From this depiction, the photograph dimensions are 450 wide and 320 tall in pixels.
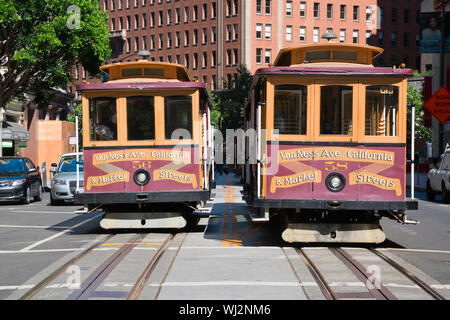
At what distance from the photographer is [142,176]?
13195mm

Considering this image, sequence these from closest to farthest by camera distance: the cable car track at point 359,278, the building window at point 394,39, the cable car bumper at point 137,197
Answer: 1. the cable car track at point 359,278
2. the cable car bumper at point 137,197
3. the building window at point 394,39

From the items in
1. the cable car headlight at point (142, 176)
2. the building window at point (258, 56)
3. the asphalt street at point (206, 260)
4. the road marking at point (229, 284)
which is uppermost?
the building window at point (258, 56)

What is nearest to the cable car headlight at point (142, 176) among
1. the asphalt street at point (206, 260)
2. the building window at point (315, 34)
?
the asphalt street at point (206, 260)

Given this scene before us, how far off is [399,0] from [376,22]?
523cm

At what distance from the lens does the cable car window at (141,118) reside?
13.3 m

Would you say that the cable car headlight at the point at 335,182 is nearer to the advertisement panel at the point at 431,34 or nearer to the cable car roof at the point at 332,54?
the cable car roof at the point at 332,54

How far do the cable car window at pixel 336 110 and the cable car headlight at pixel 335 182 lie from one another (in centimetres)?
68

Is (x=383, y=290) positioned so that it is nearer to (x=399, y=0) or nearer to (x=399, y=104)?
(x=399, y=104)

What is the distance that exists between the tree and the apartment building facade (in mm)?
61521

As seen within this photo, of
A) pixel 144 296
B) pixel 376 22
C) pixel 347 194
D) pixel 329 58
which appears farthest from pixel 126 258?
pixel 376 22

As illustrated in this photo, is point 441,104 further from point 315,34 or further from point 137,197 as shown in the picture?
point 315,34

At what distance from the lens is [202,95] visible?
14141mm

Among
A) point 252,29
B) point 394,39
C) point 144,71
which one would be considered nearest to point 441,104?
point 144,71
